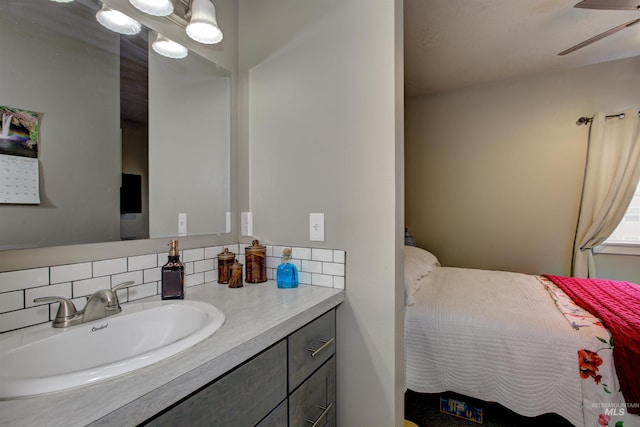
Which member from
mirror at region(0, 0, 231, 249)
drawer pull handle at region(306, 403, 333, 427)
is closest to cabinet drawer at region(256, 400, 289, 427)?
drawer pull handle at region(306, 403, 333, 427)

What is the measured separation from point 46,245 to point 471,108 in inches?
145

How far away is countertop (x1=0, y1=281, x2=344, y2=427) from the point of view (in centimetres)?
42

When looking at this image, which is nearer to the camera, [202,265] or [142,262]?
[142,262]

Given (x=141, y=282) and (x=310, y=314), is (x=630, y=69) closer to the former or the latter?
(x=310, y=314)

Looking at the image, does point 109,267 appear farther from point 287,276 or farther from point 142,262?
point 287,276

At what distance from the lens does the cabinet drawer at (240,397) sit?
0.54 metres

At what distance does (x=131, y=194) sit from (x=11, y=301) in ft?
1.39

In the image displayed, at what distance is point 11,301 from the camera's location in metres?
0.69

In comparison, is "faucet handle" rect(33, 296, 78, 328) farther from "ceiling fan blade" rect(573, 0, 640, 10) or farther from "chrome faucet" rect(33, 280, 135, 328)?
"ceiling fan blade" rect(573, 0, 640, 10)

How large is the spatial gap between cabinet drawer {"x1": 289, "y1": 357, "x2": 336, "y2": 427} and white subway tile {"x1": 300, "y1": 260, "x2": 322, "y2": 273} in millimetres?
340

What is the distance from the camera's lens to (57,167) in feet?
2.66

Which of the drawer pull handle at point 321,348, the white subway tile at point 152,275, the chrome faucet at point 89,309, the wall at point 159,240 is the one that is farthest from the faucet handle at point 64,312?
the drawer pull handle at point 321,348

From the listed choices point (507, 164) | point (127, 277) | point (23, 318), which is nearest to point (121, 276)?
point (127, 277)

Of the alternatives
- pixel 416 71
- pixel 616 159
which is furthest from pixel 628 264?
pixel 416 71
